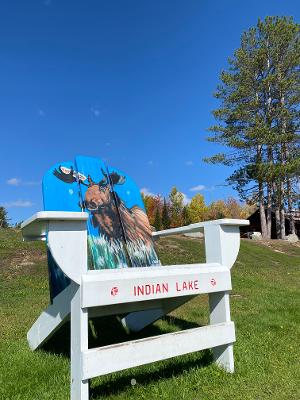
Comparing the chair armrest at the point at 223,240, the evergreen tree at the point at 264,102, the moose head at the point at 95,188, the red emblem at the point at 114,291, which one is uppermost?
the evergreen tree at the point at 264,102

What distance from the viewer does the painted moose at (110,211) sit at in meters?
3.55

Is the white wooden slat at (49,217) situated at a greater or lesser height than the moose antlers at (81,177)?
lesser

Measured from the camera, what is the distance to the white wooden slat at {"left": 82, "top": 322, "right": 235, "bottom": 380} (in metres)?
2.03

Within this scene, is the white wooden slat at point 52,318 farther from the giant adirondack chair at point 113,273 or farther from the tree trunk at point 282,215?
the tree trunk at point 282,215

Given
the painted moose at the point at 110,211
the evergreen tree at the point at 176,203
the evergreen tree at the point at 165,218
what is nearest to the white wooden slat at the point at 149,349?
the painted moose at the point at 110,211

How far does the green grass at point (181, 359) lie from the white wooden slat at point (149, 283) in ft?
1.96

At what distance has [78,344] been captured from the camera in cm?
A: 205

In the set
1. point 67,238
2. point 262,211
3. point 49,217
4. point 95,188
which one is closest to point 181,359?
point 67,238

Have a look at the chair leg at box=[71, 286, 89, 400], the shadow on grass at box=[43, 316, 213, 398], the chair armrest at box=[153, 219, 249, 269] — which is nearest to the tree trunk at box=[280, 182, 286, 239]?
the shadow on grass at box=[43, 316, 213, 398]

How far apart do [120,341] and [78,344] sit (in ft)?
5.12

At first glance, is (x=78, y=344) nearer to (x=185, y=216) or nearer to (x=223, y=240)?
(x=223, y=240)

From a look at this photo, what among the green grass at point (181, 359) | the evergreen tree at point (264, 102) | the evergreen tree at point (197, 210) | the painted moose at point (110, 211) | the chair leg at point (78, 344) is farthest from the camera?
the evergreen tree at point (197, 210)

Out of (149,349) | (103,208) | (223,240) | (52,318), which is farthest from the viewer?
(103,208)

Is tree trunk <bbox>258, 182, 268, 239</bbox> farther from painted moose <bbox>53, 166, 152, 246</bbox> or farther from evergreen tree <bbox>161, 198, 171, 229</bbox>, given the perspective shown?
painted moose <bbox>53, 166, 152, 246</bbox>
